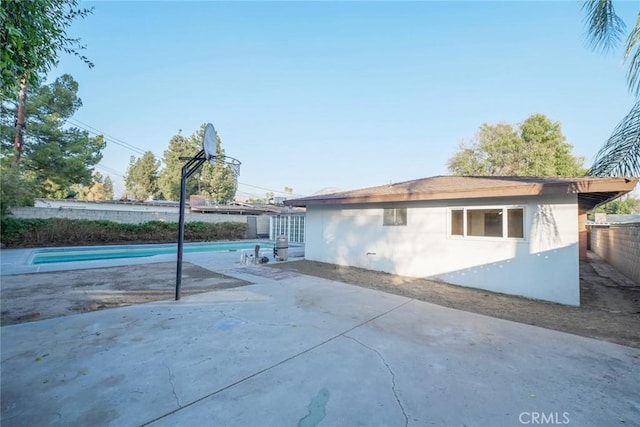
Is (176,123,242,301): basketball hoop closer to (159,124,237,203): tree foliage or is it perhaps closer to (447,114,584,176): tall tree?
(447,114,584,176): tall tree

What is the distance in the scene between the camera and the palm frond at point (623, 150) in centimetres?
399

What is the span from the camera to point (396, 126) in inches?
714

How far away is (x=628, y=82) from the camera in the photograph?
130 inches

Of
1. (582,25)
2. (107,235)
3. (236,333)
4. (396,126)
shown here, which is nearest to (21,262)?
(107,235)

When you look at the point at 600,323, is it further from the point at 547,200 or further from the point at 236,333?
the point at 236,333

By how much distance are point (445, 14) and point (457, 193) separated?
25.0 feet

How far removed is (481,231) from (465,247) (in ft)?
1.91

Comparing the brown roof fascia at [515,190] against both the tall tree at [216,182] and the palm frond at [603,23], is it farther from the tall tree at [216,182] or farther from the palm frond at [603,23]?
the tall tree at [216,182]

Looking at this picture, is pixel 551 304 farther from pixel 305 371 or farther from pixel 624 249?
pixel 624 249

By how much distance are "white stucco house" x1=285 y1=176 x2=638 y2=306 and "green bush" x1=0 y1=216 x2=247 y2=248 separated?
11743mm

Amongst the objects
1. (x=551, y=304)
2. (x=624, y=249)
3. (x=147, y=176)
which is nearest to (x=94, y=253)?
(x=551, y=304)

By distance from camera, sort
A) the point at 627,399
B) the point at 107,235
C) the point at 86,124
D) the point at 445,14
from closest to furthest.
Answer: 1. the point at 627,399
2. the point at 445,14
3. the point at 107,235
4. the point at 86,124

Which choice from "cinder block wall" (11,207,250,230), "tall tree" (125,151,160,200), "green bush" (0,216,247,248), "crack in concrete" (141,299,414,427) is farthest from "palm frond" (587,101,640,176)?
"tall tree" (125,151,160,200)

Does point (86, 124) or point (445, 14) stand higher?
point (445, 14)
